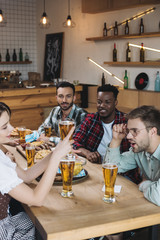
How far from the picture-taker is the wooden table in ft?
3.94

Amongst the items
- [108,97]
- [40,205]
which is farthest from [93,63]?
[40,205]

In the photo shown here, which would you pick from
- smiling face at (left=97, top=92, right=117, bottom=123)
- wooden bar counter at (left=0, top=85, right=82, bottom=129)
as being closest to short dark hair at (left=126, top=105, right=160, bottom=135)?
smiling face at (left=97, top=92, right=117, bottom=123)

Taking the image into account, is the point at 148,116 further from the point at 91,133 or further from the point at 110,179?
the point at 91,133

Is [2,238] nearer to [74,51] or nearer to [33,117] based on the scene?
[33,117]

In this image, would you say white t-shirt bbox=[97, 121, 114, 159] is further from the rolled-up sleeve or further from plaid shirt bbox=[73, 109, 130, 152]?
the rolled-up sleeve

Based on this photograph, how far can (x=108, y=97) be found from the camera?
272 centimetres

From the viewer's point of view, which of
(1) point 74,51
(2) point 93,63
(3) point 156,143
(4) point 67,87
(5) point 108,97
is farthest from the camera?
(1) point 74,51

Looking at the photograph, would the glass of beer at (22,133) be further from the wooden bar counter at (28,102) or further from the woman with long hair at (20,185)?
the wooden bar counter at (28,102)

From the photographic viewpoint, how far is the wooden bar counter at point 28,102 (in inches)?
186

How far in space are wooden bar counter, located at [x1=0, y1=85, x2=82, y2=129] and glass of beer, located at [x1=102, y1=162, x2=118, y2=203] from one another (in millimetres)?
3333

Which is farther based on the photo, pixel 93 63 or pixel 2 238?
pixel 93 63

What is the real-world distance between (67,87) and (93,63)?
2.56 metres

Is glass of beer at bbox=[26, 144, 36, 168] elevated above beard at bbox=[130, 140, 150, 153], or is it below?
below

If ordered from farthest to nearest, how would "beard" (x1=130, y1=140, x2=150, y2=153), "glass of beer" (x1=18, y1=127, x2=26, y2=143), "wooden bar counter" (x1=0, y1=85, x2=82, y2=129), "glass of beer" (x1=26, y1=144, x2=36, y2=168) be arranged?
"wooden bar counter" (x1=0, y1=85, x2=82, y2=129)
"glass of beer" (x1=18, y1=127, x2=26, y2=143)
"glass of beer" (x1=26, y1=144, x2=36, y2=168)
"beard" (x1=130, y1=140, x2=150, y2=153)
